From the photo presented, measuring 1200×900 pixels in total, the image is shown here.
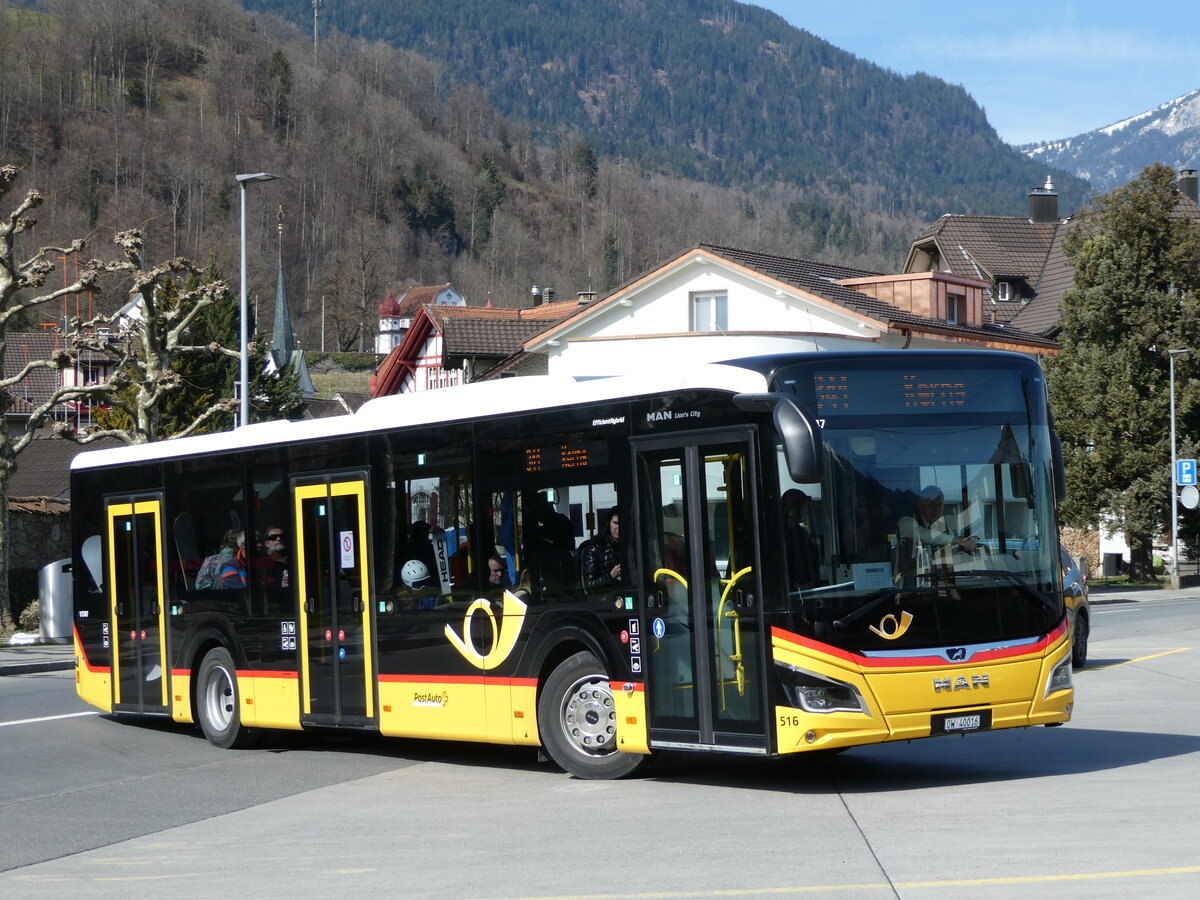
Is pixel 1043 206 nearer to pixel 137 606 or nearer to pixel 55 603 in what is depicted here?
pixel 55 603

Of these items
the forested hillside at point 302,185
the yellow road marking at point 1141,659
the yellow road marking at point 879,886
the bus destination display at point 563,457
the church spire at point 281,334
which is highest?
the forested hillside at point 302,185

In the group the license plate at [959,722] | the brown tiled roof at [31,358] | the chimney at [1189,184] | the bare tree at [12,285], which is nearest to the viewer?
the license plate at [959,722]

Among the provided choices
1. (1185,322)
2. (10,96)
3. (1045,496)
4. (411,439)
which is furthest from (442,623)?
(10,96)

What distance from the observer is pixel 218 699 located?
15.6m

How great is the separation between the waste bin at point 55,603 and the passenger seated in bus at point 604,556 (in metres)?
21.3

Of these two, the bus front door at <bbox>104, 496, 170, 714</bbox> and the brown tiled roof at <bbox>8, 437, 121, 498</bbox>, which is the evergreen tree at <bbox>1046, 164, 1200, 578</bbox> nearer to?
the brown tiled roof at <bbox>8, 437, 121, 498</bbox>

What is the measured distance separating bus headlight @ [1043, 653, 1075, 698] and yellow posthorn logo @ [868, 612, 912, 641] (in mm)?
1240

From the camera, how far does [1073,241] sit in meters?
57.2

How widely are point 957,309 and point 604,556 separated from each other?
46.3m

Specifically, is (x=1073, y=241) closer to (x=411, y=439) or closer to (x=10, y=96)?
(x=411, y=439)

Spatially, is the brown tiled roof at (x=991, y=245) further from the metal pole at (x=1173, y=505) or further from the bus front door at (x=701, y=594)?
the bus front door at (x=701, y=594)

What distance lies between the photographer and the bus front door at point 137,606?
1644 cm

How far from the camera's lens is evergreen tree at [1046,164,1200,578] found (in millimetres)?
53219

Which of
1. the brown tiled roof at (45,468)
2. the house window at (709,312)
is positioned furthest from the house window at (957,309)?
the brown tiled roof at (45,468)
